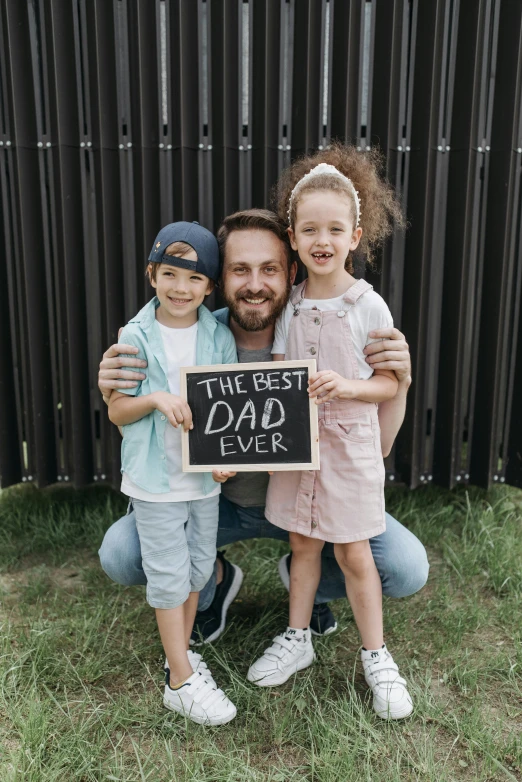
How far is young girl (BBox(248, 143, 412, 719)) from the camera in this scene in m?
2.33

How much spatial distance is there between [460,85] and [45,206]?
84.4 inches

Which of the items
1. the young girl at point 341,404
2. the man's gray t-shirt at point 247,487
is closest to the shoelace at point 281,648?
the young girl at point 341,404

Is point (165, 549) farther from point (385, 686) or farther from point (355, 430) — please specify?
point (385, 686)

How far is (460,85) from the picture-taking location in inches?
131

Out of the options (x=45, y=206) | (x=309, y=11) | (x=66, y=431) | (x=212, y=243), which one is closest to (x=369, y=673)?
(x=212, y=243)

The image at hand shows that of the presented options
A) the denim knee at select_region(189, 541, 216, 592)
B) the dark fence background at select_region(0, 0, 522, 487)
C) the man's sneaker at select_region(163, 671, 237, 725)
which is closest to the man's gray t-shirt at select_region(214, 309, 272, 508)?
the denim knee at select_region(189, 541, 216, 592)

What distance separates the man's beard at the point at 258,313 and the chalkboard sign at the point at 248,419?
0.91 feet

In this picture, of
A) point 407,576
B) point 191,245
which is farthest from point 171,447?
point 407,576

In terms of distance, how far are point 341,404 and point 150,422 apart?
670 mm

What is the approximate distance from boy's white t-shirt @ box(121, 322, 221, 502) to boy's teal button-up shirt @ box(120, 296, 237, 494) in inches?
0.8

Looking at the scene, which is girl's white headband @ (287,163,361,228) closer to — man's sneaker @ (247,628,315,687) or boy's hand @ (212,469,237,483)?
boy's hand @ (212,469,237,483)

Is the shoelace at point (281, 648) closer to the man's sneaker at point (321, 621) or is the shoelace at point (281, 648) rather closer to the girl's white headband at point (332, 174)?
the man's sneaker at point (321, 621)

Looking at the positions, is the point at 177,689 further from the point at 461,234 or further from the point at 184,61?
the point at 184,61

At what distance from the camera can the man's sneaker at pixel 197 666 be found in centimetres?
248
